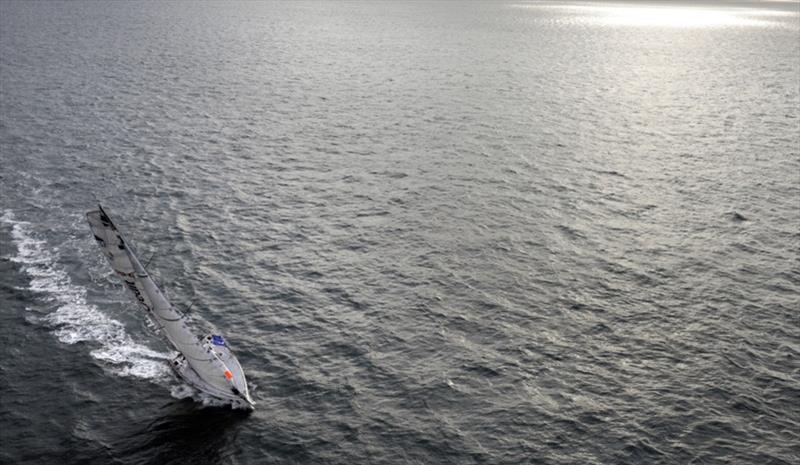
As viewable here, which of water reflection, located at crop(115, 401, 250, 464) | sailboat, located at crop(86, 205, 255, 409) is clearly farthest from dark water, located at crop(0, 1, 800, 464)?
sailboat, located at crop(86, 205, 255, 409)

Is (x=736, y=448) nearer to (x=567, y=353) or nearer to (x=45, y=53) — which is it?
(x=567, y=353)

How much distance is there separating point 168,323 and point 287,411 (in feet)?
40.9

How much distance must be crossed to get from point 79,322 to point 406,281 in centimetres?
3253

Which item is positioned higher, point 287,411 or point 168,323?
point 168,323

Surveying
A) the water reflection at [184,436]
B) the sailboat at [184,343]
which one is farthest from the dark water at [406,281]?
the sailboat at [184,343]

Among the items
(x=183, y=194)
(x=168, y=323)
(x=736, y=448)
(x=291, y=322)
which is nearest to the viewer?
(x=736, y=448)

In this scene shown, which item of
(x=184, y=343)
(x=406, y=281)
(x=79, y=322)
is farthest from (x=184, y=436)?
(x=406, y=281)

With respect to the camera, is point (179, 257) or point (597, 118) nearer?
point (179, 257)

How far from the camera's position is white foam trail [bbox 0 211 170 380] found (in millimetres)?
59656

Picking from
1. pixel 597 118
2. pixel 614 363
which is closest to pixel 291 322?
pixel 614 363

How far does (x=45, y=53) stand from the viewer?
179m

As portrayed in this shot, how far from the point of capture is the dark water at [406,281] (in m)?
53.7

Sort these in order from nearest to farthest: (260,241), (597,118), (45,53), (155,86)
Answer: (260,241)
(597,118)
(155,86)
(45,53)

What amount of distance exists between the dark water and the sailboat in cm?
167
